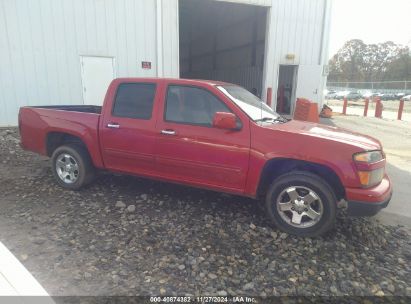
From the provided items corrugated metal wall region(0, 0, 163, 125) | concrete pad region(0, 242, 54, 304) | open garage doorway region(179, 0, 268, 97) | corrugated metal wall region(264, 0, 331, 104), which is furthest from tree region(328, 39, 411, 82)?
concrete pad region(0, 242, 54, 304)

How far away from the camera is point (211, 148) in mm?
3908

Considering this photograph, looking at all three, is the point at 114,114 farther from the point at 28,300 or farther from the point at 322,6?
the point at 322,6

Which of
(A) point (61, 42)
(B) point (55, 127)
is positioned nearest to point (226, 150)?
(B) point (55, 127)

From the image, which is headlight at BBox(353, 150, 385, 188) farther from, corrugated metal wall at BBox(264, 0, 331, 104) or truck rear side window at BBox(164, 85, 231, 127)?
corrugated metal wall at BBox(264, 0, 331, 104)

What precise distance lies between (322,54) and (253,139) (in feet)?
37.8

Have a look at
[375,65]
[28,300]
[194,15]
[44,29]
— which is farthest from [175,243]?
[375,65]

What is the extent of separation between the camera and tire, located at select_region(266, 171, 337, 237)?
3.55 metres

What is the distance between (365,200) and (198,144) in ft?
6.57

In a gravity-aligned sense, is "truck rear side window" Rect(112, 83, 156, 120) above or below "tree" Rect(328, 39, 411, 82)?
below

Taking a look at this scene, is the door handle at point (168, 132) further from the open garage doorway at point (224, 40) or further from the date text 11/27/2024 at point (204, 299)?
the open garage doorway at point (224, 40)

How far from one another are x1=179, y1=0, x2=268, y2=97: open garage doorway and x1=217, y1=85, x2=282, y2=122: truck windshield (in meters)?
9.87

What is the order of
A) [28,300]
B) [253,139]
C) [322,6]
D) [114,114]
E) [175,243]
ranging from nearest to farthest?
[28,300] < [175,243] < [253,139] < [114,114] < [322,6]

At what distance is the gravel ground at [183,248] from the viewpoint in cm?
284

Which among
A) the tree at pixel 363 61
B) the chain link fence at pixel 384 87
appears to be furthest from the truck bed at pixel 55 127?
the tree at pixel 363 61
